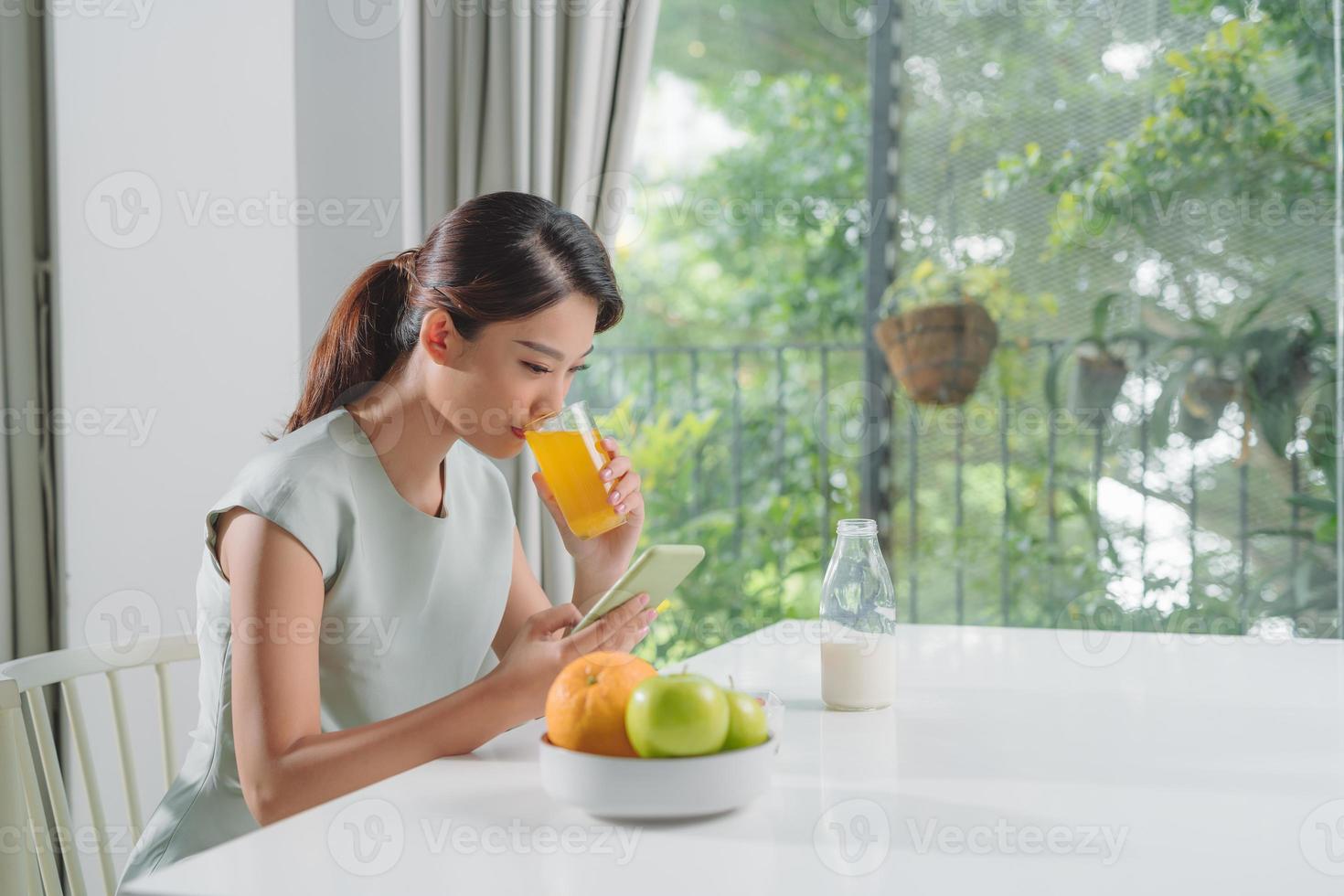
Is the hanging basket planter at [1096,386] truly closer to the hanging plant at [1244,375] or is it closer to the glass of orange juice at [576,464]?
the hanging plant at [1244,375]

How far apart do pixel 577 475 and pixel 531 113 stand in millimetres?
1109

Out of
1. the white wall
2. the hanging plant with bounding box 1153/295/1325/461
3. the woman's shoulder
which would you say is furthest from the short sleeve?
the hanging plant with bounding box 1153/295/1325/461

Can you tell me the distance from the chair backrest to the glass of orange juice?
0.54 m

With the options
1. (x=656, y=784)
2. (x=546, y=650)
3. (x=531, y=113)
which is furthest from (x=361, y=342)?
(x=531, y=113)

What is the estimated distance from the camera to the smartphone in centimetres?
93

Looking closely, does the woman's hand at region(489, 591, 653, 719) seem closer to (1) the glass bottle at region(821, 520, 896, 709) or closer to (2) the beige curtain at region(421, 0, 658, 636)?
(1) the glass bottle at region(821, 520, 896, 709)

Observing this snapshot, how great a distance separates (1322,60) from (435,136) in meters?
1.85

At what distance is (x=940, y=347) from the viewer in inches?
103

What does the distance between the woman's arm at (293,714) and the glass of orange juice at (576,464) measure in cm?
29

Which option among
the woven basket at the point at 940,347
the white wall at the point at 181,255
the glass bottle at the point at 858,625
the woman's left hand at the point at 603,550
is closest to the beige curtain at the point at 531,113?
the white wall at the point at 181,255

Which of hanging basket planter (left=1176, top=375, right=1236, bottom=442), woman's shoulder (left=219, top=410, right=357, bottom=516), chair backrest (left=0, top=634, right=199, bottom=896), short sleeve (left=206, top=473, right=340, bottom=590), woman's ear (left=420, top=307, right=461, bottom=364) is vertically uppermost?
woman's ear (left=420, top=307, right=461, bottom=364)

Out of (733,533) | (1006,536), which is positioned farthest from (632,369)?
(1006,536)

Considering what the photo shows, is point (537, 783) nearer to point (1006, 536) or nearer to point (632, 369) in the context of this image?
point (1006, 536)

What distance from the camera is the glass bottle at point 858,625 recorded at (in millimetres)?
1130
